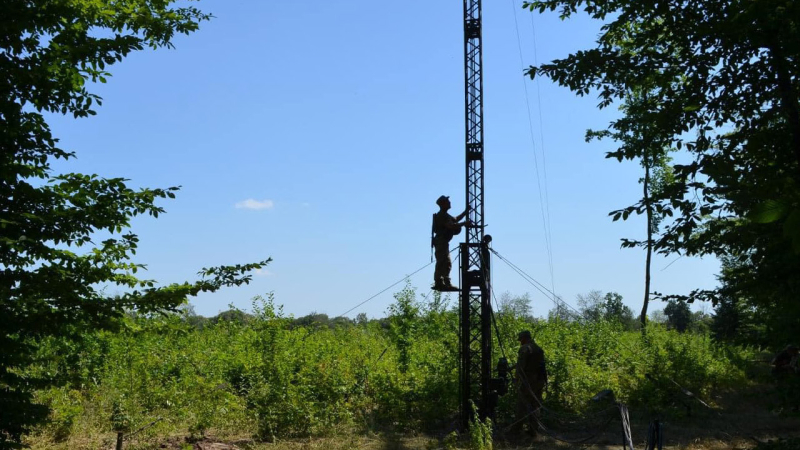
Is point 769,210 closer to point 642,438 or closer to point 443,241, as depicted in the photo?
point 443,241

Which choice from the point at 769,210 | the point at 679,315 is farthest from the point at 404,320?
the point at 679,315

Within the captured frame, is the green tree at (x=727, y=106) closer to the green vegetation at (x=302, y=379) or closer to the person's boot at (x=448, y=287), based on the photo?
the green vegetation at (x=302, y=379)

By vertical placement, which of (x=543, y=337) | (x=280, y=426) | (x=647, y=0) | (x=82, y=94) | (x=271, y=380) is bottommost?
(x=280, y=426)

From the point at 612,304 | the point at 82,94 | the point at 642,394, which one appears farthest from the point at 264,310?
the point at 612,304

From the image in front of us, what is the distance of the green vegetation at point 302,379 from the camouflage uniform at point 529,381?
86 centimetres

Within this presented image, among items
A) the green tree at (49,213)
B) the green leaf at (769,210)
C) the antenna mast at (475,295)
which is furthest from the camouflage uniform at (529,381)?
the green leaf at (769,210)

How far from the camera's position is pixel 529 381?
539 inches

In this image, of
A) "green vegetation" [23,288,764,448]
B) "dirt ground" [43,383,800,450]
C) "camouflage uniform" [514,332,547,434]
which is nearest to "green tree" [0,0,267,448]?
"green vegetation" [23,288,764,448]

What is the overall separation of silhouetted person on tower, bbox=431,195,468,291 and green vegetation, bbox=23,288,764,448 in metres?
2.86

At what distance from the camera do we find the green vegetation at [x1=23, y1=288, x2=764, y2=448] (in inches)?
508

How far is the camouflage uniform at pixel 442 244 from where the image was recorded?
1397cm

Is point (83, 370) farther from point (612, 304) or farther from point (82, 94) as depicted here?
point (612, 304)

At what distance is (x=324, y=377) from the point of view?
47.9ft

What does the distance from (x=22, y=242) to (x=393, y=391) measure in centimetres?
985
